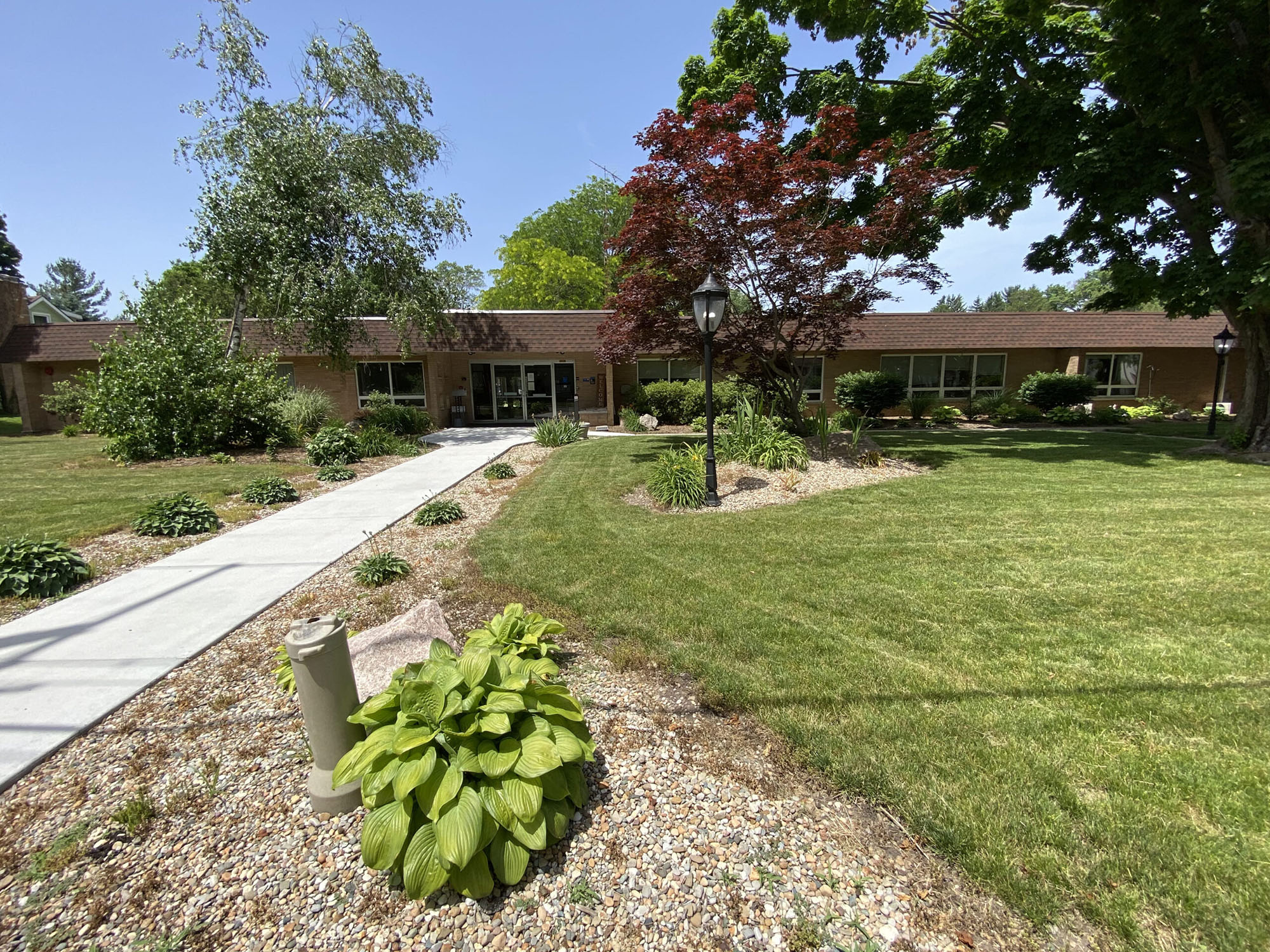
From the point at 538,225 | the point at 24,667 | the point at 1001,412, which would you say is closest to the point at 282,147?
the point at 24,667

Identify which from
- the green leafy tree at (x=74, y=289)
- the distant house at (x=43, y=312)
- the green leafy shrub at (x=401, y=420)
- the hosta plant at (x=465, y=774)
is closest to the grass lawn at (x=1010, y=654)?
the hosta plant at (x=465, y=774)

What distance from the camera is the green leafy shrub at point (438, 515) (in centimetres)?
656

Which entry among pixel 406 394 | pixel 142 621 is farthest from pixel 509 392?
pixel 142 621

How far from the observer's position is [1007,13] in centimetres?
974

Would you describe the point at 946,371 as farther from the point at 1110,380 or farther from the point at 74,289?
the point at 74,289

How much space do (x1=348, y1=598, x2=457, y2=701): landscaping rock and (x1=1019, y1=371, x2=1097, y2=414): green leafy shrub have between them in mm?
21455

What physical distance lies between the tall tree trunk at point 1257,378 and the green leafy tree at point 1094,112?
0.04 m

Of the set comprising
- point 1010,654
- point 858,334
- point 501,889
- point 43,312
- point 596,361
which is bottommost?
point 501,889

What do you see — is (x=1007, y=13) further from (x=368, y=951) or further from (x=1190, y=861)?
(x=368, y=951)

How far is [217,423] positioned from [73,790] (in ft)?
38.2

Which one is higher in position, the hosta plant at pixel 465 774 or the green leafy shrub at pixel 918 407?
the green leafy shrub at pixel 918 407

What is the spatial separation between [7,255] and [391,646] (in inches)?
2385

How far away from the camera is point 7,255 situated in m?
40.3

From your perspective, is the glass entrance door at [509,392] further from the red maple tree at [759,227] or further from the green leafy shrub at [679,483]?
the green leafy shrub at [679,483]
